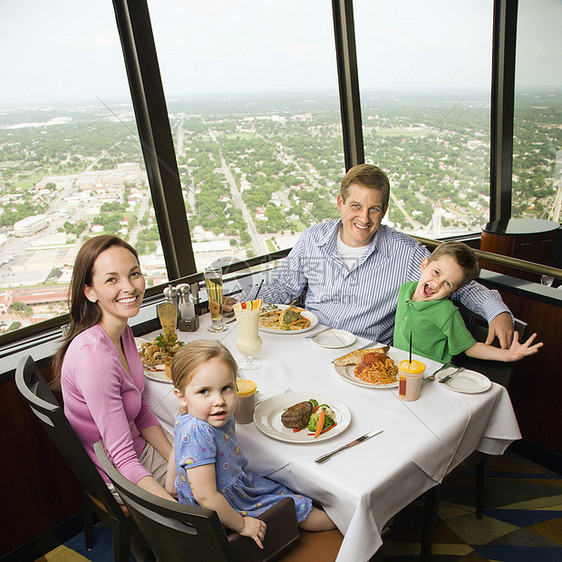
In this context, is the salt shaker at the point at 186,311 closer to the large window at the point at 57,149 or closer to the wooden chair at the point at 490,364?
the large window at the point at 57,149

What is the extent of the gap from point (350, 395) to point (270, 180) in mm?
1958

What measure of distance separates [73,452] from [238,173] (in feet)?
6.81

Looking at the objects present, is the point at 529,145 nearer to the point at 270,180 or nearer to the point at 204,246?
the point at 270,180

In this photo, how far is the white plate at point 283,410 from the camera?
1295 mm

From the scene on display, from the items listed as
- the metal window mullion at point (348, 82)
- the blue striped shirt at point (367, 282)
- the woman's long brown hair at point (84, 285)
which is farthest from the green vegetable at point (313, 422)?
the metal window mullion at point (348, 82)

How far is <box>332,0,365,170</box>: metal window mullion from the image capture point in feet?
10.4

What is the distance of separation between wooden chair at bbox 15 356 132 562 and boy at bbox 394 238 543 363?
46.0 inches

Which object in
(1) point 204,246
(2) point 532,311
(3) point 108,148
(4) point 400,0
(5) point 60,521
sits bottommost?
(5) point 60,521

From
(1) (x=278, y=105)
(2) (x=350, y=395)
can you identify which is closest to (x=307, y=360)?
(2) (x=350, y=395)

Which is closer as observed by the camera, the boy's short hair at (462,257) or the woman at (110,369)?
the woman at (110,369)

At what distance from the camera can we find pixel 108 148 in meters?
2.56

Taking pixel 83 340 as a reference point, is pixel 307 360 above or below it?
below

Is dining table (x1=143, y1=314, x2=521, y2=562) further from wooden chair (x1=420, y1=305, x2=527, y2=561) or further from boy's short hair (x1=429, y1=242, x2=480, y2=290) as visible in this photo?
boy's short hair (x1=429, y1=242, x2=480, y2=290)

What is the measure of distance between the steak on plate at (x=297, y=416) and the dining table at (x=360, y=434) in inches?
0.9
